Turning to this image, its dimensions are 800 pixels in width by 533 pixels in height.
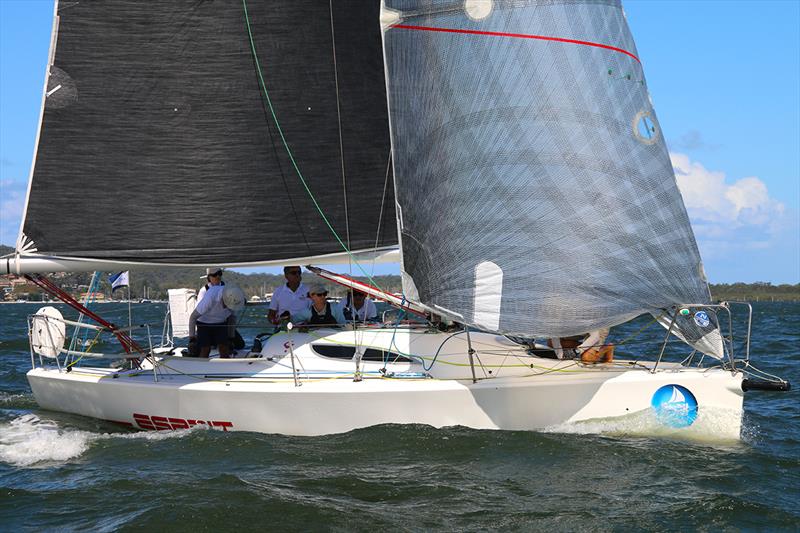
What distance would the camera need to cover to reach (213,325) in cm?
942

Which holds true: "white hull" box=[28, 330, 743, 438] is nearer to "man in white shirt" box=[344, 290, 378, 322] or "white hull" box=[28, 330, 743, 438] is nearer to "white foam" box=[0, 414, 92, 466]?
"white foam" box=[0, 414, 92, 466]

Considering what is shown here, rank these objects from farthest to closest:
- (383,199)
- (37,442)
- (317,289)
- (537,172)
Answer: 1. (317,289)
2. (383,199)
3. (37,442)
4. (537,172)

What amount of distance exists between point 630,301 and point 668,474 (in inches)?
56.8

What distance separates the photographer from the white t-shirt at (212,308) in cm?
923

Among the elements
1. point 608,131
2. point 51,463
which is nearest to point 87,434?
point 51,463

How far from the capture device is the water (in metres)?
5.96

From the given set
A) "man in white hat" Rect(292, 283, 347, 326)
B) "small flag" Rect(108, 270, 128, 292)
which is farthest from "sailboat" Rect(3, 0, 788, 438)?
"small flag" Rect(108, 270, 128, 292)

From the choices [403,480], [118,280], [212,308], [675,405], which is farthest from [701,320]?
[118,280]

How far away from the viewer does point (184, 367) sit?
9.20 m

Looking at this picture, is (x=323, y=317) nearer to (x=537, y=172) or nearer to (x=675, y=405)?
(x=537, y=172)

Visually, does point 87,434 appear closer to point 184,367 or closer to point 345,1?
point 184,367

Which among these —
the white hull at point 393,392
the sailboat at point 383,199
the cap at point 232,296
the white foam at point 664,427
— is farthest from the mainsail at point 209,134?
the white foam at point 664,427

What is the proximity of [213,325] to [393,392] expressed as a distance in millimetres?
2536

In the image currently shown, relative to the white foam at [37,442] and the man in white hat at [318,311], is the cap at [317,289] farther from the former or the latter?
the white foam at [37,442]
